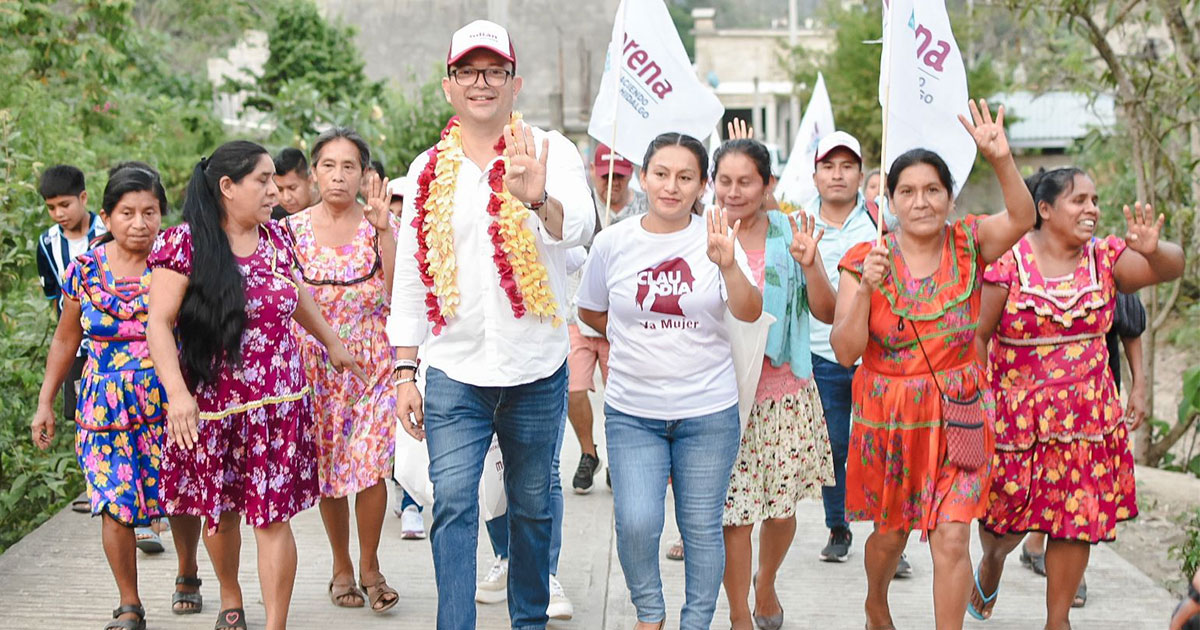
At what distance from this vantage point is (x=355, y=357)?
561cm

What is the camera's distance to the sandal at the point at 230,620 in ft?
16.6

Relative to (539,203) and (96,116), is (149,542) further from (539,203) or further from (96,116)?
(96,116)

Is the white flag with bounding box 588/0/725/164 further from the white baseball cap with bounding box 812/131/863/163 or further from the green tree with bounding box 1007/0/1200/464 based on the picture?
the green tree with bounding box 1007/0/1200/464

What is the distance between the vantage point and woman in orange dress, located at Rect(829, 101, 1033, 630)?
4.71 metres

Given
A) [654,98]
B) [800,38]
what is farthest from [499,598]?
[800,38]

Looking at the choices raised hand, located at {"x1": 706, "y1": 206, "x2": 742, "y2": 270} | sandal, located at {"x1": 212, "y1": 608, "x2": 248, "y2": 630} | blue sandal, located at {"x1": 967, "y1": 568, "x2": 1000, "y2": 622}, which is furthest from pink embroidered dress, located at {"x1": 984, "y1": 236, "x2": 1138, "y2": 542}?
sandal, located at {"x1": 212, "y1": 608, "x2": 248, "y2": 630}

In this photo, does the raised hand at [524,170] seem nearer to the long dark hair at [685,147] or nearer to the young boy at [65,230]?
the long dark hair at [685,147]

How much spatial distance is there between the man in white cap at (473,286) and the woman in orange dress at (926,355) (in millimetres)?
1124

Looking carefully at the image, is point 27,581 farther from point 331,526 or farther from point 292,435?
point 292,435

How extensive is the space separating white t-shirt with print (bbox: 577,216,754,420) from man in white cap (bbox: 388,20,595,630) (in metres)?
0.38

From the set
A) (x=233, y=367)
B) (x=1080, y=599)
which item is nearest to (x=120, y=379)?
(x=233, y=367)

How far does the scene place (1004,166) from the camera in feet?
14.9

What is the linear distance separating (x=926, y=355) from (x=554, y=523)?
5.27 ft

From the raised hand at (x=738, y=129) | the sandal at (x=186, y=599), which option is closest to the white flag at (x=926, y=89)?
the raised hand at (x=738, y=129)
